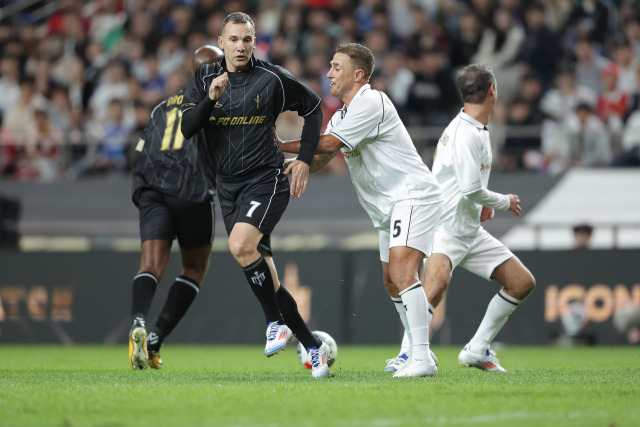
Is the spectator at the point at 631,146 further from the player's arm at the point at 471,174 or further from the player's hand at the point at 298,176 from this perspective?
the player's hand at the point at 298,176

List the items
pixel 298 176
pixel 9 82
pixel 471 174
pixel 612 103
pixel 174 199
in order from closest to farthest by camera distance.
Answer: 1. pixel 298 176
2. pixel 471 174
3. pixel 174 199
4. pixel 612 103
5. pixel 9 82

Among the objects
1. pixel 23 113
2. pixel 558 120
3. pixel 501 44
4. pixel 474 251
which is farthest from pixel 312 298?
pixel 23 113

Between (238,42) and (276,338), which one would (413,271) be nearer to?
(276,338)

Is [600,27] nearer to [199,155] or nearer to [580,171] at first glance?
[580,171]

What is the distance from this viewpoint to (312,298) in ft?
41.0

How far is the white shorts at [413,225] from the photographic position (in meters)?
6.52

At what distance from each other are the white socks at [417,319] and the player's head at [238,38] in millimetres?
1921

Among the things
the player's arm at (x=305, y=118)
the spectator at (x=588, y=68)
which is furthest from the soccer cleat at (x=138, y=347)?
the spectator at (x=588, y=68)

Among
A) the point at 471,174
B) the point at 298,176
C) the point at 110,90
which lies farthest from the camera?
the point at 110,90

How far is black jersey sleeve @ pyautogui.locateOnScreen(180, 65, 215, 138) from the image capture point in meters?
6.30

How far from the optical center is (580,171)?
12977 millimetres

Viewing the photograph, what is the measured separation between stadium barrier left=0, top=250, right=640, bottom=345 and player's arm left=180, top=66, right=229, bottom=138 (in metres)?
6.03

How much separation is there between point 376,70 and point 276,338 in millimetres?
9850

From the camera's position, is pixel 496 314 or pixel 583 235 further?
pixel 583 235
